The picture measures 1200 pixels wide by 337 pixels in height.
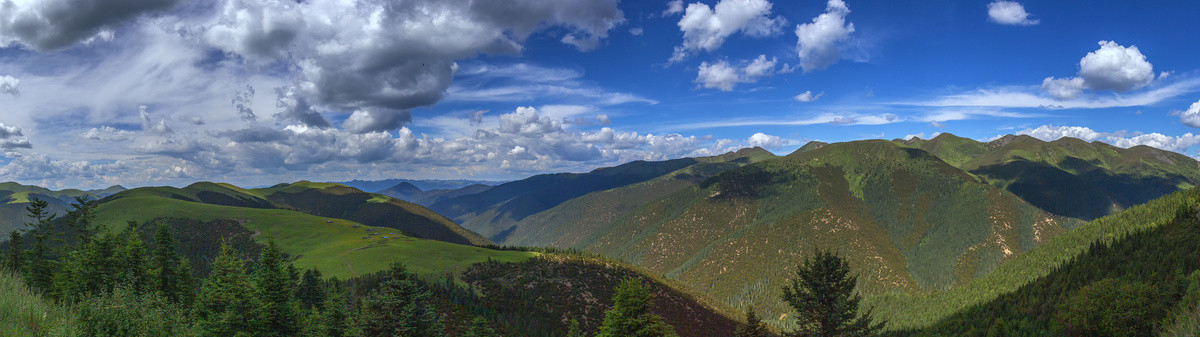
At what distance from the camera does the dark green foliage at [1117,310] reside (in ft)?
184

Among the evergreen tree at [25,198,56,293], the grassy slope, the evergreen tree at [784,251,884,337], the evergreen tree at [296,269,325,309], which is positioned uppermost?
the evergreen tree at [25,198,56,293]

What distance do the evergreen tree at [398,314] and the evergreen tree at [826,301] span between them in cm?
3815

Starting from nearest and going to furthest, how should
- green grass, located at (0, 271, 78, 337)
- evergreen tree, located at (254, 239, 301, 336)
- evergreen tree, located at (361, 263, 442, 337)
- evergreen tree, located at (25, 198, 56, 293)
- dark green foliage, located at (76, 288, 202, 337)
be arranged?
green grass, located at (0, 271, 78, 337) → dark green foliage, located at (76, 288, 202, 337) → evergreen tree, located at (254, 239, 301, 336) → evergreen tree, located at (361, 263, 442, 337) → evergreen tree, located at (25, 198, 56, 293)

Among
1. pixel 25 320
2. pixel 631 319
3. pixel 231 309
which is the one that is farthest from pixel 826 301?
pixel 25 320

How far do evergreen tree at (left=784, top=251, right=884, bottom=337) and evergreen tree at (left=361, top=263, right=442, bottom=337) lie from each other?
38147 mm

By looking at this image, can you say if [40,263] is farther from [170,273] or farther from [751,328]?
[751,328]

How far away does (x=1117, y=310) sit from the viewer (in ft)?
189

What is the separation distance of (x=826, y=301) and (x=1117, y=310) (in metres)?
44.2

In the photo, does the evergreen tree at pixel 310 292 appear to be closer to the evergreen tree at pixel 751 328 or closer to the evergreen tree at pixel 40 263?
the evergreen tree at pixel 40 263

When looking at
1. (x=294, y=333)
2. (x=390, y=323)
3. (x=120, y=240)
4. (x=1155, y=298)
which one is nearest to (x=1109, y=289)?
(x=1155, y=298)

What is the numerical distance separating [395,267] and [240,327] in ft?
65.9

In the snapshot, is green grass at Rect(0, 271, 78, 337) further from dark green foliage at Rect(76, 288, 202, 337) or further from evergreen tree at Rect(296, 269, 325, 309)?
evergreen tree at Rect(296, 269, 325, 309)

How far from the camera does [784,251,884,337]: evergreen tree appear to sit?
4434cm

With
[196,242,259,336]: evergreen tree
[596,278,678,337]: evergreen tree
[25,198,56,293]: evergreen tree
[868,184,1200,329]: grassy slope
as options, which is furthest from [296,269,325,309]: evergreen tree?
[868,184,1200,329]: grassy slope
